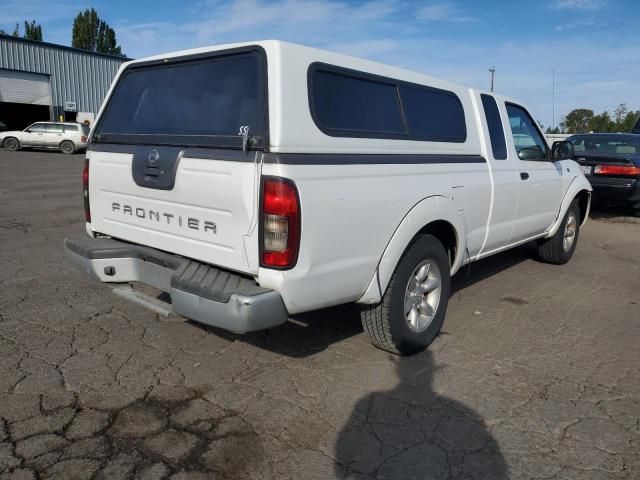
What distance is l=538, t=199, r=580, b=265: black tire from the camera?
255 inches

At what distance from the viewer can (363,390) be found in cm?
343

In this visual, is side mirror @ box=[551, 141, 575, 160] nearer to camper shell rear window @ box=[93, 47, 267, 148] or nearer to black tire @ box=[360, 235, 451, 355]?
black tire @ box=[360, 235, 451, 355]

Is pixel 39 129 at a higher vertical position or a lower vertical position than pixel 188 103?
higher

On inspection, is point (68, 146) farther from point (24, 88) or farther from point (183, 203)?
point (183, 203)

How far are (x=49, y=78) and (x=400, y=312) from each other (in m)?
34.1

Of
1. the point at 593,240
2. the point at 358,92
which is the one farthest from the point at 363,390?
Result: the point at 593,240

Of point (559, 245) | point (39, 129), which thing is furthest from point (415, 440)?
point (39, 129)

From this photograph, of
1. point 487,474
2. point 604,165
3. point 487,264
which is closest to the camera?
point 487,474

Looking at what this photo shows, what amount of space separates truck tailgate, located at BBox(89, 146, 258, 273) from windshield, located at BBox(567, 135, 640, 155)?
921cm

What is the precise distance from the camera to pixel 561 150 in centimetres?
586

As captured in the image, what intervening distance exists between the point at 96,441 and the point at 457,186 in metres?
2.89

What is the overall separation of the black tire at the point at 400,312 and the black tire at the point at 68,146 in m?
26.1

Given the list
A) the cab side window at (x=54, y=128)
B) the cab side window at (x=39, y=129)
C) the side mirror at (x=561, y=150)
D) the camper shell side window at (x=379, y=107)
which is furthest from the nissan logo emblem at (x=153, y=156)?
the cab side window at (x=39, y=129)

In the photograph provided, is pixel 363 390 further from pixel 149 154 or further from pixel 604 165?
pixel 604 165
